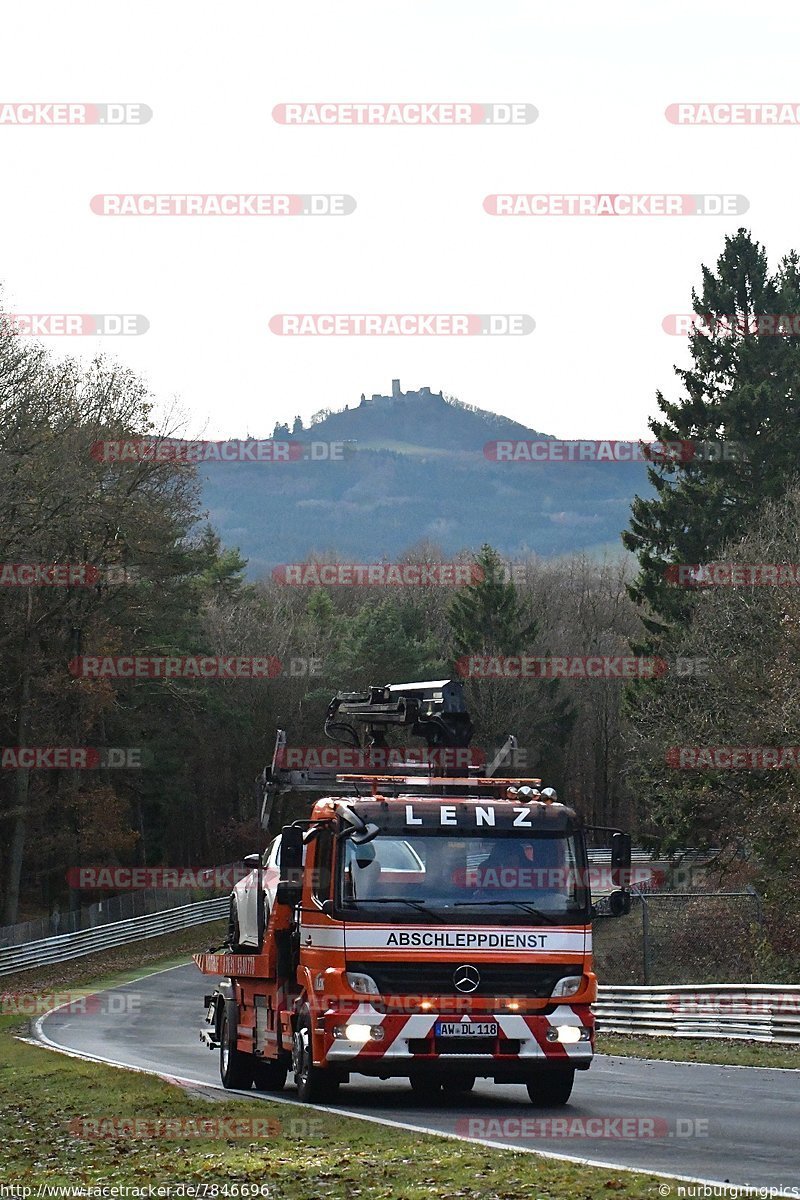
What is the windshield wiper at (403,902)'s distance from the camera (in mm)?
15047

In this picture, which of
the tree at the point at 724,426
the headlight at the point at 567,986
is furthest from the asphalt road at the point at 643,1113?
the tree at the point at 724,426

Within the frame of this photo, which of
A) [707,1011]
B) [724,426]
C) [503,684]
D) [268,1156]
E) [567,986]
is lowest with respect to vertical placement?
[707,1011]

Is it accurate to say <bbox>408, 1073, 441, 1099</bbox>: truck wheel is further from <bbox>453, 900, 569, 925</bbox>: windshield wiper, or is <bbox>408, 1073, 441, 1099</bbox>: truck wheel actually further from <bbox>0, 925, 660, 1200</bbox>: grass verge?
<bbox>453, 900, 569, 925</bbox>: windshield wiper

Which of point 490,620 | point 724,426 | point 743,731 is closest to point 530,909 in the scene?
point 743,731

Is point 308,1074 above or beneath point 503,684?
beneath

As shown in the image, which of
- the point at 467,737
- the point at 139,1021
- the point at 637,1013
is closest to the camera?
the point at 467,737

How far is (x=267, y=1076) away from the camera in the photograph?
17.8m

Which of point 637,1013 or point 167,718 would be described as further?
point 167,718

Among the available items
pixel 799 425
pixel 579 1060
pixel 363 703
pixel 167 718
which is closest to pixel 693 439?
pixel 799 425

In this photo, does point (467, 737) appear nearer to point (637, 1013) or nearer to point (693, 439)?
point (637, 1013)

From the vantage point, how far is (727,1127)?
511 inches

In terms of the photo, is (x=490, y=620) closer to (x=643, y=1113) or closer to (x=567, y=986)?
(x=567, y=986)

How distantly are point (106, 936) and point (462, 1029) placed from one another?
44.5 m

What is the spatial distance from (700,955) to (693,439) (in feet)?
77.1
